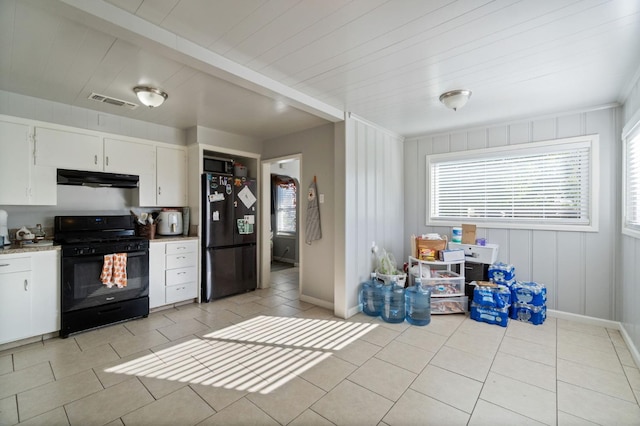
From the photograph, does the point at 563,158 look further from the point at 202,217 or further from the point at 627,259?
the point at 202,217

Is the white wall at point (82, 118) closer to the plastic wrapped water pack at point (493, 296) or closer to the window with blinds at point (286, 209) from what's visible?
the window with blinds at point (286, 209)

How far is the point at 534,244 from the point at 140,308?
→ 187 inches

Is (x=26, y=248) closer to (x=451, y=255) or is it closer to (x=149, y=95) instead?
(x=149, y=95)

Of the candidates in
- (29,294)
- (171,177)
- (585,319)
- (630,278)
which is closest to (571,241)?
(630,278)

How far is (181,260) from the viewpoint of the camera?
151 inches

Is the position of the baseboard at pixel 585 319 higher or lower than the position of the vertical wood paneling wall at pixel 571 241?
lower

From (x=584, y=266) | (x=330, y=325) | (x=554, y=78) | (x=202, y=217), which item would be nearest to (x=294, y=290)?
(x=330, y=325)

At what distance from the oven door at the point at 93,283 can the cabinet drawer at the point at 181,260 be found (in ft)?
1.14

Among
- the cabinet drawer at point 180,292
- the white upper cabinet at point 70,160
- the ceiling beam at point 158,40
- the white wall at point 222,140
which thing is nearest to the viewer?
the ceiling beam at point 158,40

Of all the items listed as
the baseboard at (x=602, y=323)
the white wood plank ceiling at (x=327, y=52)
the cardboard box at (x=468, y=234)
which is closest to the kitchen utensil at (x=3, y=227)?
the white wood plank ceiling at (x=327, y=52)

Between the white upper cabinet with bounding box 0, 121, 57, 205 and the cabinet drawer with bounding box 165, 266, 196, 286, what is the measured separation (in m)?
1.44

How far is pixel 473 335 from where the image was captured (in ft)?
9.77

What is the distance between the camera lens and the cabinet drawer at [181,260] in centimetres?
374

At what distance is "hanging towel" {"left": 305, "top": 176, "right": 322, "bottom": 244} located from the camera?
385 cm
